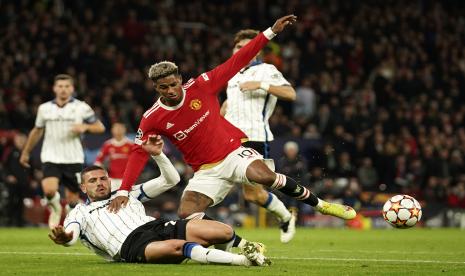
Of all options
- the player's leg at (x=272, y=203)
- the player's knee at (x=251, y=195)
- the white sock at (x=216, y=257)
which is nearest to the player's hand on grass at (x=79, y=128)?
the player's leg at (x=272, y=203)

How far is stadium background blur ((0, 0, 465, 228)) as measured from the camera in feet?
70.8

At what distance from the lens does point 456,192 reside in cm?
2294

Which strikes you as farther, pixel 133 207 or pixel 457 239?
pixel 457 239

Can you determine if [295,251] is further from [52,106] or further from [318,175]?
[318,175]

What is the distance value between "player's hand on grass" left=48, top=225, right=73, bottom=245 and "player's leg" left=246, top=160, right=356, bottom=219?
211cm

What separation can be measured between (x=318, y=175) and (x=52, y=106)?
760 centimetres

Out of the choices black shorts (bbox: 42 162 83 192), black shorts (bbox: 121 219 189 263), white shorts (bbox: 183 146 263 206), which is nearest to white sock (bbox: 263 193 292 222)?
white shorts (bbox: 183 146 263 206)

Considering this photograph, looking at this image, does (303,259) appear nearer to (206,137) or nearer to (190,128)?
(206,137)

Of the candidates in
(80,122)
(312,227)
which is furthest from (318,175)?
(80,122)

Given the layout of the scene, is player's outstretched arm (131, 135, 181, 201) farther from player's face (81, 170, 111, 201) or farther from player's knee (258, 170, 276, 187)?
player's knee (258, 170, 276, 187)

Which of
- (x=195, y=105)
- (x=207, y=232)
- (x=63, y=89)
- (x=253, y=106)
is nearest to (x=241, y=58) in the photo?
(x=195, y=105)

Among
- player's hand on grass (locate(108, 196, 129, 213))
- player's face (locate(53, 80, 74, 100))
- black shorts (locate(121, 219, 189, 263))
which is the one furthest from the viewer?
player's face (locate(53, 80, 74, 100))

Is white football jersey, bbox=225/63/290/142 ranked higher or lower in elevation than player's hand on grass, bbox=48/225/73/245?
higher

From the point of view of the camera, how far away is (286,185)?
10117mm
